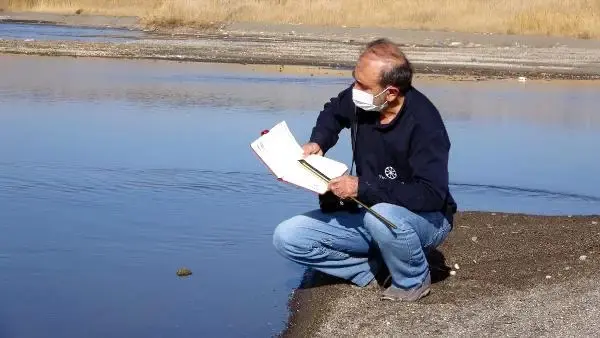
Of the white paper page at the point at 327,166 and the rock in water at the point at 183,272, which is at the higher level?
the white paper page at the point at 327,166

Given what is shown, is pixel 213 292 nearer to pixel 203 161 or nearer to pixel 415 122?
pixel 415 122

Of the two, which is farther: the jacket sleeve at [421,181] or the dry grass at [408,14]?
the dry grass at [408,14]

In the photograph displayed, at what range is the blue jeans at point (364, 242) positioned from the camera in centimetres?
694

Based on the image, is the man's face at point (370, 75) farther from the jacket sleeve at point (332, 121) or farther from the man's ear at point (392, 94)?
the jacket sleeve at point (332, 121)

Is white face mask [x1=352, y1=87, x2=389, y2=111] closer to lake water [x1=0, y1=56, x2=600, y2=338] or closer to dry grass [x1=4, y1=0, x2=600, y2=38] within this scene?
lake water [x1=0, y1=56, x2=600, y2=338]

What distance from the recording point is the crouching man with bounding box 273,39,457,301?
686 cm

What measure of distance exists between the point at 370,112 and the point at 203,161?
17.9 ft

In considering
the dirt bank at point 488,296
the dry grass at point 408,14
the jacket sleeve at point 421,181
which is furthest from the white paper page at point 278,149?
the dry grass at point 408,14

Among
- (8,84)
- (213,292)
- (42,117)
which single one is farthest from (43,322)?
(8,84)

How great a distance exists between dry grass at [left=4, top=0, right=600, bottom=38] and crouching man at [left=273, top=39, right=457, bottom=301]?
122 feet

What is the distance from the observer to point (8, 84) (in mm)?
20000

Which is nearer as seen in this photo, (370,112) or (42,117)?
(370,112)

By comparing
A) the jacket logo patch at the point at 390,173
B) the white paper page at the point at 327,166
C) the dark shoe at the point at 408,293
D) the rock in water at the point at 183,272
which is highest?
the white paper page at the point at 327,166

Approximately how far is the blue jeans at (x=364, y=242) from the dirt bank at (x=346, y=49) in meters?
20.1
